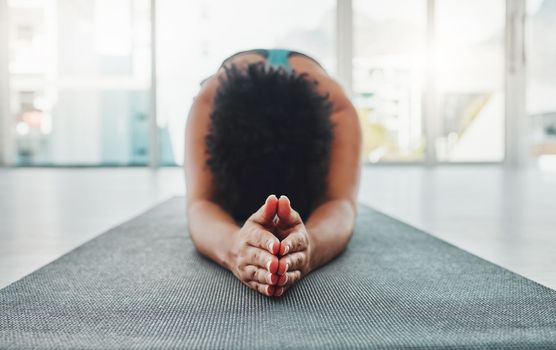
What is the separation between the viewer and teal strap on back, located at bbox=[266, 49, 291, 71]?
64.7 inches

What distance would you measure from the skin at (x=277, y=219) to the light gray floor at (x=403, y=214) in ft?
1.32

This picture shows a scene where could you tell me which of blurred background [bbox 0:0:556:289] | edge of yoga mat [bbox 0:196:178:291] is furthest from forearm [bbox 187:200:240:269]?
blurred background [bbox 0:0:556:289]

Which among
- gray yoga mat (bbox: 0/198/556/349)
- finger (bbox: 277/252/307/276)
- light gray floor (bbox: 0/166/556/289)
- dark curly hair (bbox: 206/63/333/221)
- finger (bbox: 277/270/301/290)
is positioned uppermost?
dark curly hair (bbox: 206/63/333/221)

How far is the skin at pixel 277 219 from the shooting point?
3.18 feet

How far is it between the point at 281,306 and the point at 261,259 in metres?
0.09

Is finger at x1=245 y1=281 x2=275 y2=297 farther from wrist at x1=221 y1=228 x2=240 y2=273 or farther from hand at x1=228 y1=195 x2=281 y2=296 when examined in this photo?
wrist at x1=221 y1=228 x2=240 y2=273

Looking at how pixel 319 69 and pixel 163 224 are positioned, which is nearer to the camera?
pixel 319 69

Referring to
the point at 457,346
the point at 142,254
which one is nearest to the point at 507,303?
the point at 457,346

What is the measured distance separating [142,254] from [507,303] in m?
0.92

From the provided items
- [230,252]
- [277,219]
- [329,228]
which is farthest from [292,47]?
[277,219]

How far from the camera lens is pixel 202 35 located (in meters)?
6.58

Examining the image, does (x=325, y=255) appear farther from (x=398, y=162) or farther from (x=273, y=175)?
(x=398, y=162)

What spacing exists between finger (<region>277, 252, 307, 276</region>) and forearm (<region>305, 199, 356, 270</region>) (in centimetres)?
13

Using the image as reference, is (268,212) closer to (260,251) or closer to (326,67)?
(260,251)
